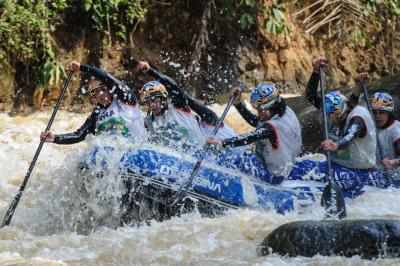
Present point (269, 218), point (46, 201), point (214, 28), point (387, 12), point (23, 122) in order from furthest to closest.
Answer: point (387, 12)
point (214, 28)
point (23, 122)
point (46, 201)
point (269, 218)

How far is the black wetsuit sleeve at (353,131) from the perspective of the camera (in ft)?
23.9

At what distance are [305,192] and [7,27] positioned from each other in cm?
649

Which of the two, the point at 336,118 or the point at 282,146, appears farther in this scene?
the point at 336,118

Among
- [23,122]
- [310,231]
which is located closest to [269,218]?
[310,231]

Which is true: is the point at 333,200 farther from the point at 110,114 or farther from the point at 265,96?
the point at 110,114

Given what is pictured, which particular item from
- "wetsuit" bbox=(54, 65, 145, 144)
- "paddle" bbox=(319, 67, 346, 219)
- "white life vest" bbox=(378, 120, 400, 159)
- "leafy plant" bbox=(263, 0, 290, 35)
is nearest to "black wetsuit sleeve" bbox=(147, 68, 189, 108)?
"wetsuit" bbox=(54, 65, 145, 144)

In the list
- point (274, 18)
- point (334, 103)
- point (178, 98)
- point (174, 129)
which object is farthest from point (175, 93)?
point (274, 18)

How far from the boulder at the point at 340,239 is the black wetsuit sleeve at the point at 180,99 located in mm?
2562

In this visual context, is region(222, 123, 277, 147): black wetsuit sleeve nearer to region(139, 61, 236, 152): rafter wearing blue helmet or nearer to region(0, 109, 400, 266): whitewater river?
region(139, 61, 236, 152): rafter wearing blue helmet

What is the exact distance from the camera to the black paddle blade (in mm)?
6848

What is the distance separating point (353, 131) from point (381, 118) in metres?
0.85

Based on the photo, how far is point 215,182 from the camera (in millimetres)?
7082

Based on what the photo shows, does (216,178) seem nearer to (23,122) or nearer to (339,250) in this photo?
(339,250)

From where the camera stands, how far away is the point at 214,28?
14125 millimetres
